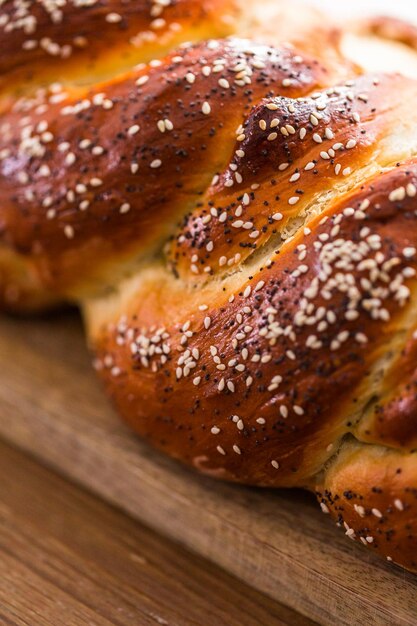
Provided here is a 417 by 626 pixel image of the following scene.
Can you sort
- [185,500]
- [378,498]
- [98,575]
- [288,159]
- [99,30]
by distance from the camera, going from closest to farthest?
[378,498]
[288,159]
[98,575]
[185,500]
[99,30]

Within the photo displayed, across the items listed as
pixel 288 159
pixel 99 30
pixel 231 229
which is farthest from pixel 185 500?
pixel 99 30

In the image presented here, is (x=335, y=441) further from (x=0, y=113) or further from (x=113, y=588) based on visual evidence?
(x=0, y=113)

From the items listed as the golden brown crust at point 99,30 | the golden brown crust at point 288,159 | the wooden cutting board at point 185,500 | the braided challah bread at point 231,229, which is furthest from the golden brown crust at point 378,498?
the golden brown crust at point 99,30

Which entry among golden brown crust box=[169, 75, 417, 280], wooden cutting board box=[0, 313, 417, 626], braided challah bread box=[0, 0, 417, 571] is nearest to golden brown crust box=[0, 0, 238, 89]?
braided challah bread box=[0, 0, 417, 571]

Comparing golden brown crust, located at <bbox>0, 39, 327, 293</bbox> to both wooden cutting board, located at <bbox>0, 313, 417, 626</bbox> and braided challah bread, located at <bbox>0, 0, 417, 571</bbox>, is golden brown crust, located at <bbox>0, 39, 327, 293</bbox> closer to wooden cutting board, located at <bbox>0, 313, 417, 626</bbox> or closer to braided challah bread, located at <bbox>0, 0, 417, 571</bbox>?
braided challah bread, located at <bbox>0, 0, 417, 571</bbox>

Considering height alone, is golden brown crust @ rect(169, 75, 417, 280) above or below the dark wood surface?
above

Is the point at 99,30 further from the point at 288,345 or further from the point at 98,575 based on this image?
the point at 98,575

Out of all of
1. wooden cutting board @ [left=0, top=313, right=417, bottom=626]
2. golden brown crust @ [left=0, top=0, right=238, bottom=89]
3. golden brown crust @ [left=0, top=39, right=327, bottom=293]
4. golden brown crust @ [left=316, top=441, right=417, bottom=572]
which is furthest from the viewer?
golden brown crust @ [left=0, top=0, right=238, bottom=89]
